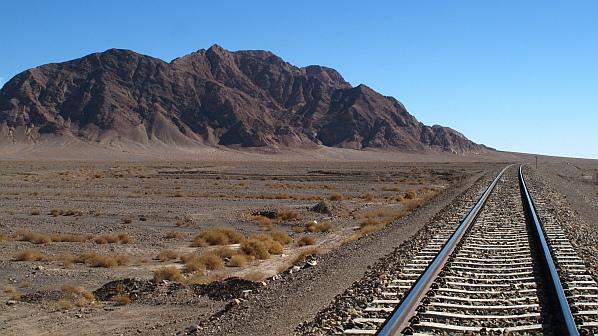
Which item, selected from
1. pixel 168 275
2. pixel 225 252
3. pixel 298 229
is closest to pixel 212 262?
pixel 225 252

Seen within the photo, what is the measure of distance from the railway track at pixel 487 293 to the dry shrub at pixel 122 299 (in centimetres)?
565

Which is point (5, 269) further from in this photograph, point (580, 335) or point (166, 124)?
point (166, 124)

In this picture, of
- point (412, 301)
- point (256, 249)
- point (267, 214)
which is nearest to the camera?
point (412, 301)

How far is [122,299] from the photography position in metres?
12.7

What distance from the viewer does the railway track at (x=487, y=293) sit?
6.90 metres

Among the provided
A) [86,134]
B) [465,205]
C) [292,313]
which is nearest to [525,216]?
[465,205]

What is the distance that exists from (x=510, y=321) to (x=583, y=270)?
157 inches

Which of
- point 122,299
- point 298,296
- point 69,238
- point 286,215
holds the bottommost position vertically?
point 69,238

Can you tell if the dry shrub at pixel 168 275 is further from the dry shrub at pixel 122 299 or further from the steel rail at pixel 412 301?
the steel rail at pixel 412 301

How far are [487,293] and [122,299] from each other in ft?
24.4

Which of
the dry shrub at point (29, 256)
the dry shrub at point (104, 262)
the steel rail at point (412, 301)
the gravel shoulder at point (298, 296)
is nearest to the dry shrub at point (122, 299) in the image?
the gravel shoulder at point (298, 296)

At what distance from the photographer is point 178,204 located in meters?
37.2

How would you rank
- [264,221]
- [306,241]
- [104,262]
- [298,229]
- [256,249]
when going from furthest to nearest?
[264,221] → [298,229] → [306,241] → [256,249] → [104,262]

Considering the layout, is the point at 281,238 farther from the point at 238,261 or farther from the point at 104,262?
the point at 104,262
